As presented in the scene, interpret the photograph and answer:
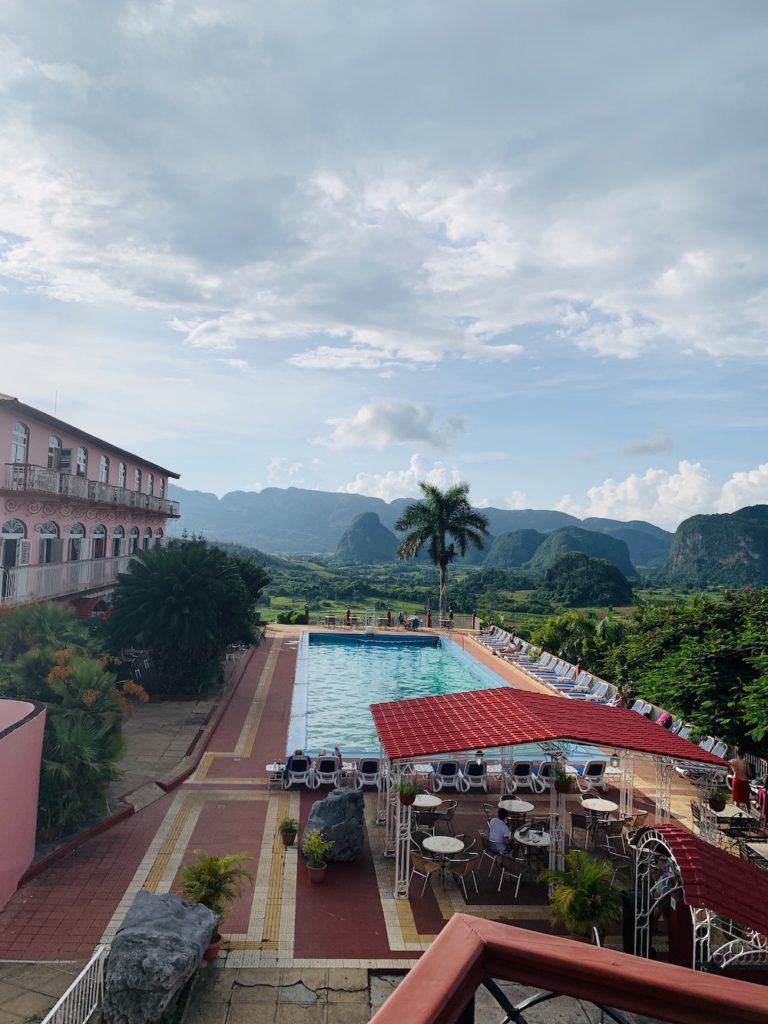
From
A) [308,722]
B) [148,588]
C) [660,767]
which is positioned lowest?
[308,722]

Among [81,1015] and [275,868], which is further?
[275,868]

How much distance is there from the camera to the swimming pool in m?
19.5

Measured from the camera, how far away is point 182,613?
20062 millimetres

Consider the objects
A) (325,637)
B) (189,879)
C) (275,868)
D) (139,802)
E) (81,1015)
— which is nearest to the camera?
(81,1015)

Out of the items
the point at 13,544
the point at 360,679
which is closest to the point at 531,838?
the point at 13,544

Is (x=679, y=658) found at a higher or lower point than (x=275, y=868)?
higher

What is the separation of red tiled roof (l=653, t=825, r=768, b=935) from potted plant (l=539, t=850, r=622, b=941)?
1.35m

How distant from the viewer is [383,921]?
30.0ft

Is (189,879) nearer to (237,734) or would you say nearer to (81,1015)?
(81,1015)

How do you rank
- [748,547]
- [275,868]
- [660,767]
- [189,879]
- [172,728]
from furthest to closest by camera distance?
[748,547] → [172,728] → [660,767] → [275,868] → [189,879]

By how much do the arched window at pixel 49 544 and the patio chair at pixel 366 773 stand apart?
12725 millimetres

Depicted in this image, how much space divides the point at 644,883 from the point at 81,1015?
6.65 meters

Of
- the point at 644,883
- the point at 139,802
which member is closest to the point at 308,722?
the point at 139,802

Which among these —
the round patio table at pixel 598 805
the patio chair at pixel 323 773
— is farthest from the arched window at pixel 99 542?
the round patio table at pixel 598 805
